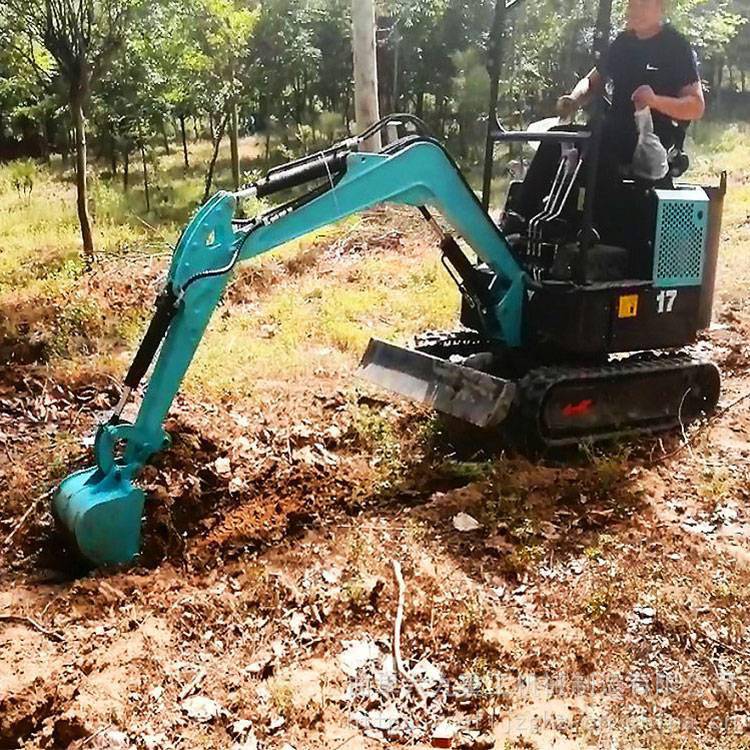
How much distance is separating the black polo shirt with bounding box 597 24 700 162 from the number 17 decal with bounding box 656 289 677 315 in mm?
938

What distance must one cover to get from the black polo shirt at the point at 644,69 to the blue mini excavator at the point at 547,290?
287 mm

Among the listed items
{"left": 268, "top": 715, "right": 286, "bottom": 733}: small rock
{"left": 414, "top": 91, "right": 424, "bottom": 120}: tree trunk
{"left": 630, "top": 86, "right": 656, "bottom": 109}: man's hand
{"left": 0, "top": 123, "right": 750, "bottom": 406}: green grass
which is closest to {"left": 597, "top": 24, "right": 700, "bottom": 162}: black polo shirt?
{"left": 630, "top": 86, "right": 656, "bottom": 109}: man's hand

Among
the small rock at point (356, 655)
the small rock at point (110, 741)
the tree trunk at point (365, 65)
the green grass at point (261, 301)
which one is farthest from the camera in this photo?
the tree trunk at point (365, 65)

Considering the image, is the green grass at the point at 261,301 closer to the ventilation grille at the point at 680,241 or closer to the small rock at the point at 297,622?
the ventilation grille at the point at 680,241

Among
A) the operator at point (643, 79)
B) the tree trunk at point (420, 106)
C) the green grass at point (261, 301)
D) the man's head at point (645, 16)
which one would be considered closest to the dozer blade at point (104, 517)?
the green grass at point (261, 301)

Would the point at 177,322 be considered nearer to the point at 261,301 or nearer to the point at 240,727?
the point at 240,727

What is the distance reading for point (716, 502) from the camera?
5.00 meters

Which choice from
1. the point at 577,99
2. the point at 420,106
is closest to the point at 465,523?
the point at 577,99

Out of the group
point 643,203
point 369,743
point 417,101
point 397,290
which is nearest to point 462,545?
point 369,743

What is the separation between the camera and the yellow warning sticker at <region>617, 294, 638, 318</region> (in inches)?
216

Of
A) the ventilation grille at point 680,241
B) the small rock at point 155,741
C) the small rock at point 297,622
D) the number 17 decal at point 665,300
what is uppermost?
the ventilation grille at point 680,241

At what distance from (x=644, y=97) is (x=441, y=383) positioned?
6.35ft

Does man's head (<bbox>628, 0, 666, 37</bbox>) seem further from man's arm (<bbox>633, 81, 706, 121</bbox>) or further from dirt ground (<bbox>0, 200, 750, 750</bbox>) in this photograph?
dirt ground (<bbox>0, 200, 750, 750</bbox>)

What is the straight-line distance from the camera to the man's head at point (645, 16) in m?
5.27
